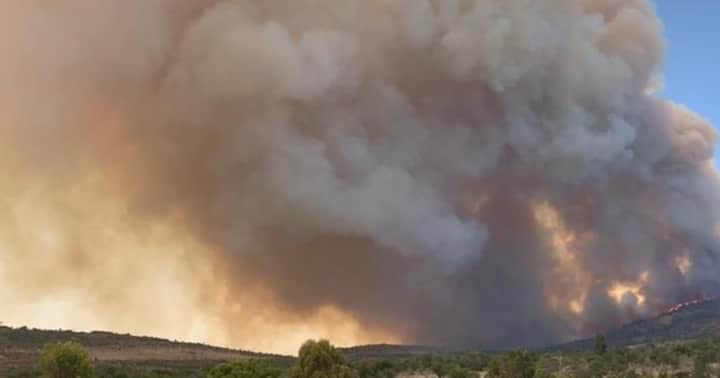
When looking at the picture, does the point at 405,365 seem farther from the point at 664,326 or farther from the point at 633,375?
the point at 664,326

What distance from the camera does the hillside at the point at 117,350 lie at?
38.9m

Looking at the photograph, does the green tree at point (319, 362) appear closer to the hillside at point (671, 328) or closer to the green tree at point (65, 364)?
the green tree at point (65, 364)

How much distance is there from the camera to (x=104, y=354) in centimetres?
4159

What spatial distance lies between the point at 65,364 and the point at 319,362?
9.90 m

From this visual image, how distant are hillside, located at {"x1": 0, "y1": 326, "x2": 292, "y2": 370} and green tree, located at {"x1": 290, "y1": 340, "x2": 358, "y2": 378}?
13776mm

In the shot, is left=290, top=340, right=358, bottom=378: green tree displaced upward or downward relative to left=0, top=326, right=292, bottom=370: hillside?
downward

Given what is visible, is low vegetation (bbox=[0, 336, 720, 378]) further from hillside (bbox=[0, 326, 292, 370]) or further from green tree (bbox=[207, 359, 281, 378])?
hillside (bbox=[0, 326, 292, 370])

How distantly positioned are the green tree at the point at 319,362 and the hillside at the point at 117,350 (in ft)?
45.2

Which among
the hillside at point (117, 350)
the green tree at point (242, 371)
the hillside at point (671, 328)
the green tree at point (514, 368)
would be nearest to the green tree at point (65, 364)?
the green tree at point (242, 371)

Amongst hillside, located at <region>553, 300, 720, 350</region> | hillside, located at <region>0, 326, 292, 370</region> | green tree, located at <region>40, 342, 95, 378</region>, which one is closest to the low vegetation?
green tree, located at <region>40, 342, 95, 378</region>

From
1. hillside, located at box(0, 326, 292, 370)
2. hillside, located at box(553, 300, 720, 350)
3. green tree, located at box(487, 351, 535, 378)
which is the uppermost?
hillside, located at box(553, 300, 720, 350)

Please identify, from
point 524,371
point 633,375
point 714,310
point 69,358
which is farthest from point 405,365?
point 714,310

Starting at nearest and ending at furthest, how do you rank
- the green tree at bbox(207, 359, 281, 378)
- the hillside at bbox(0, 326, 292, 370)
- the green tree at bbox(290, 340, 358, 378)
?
the green tree at bbox(290, 340, 358, 378) < the green tree at bbox(207, 359, 281, 378) < the hillside at bbox(0, 326, 292, 370)

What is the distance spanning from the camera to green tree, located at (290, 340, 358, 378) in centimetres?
2720
